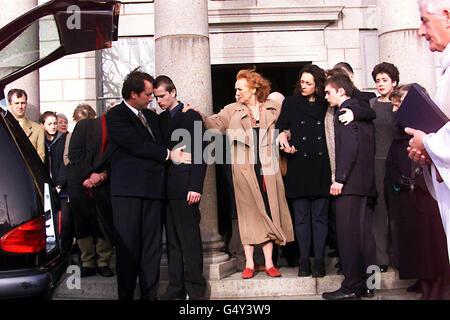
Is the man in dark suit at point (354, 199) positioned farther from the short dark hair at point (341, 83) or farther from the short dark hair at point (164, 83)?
the short dark hair at point (164, 83)

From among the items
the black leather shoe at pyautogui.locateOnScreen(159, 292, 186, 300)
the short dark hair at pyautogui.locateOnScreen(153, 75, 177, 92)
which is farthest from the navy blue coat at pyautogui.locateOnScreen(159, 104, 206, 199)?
the black leather shoe at pyautogui.locateOnScreen(159, 292, 186, 300)

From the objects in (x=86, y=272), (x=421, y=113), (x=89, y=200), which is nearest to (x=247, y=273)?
(x=86, y=272)

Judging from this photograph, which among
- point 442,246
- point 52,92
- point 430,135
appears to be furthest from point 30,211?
point 52,92

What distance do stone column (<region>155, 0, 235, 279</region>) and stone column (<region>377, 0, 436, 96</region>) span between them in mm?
2661

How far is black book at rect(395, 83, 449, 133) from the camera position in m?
2.80

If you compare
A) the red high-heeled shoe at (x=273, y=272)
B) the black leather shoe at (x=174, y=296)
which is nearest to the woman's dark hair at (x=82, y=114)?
the black leather shoe at (x=174, y=296)

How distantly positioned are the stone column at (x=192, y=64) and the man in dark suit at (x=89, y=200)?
0.86 meters

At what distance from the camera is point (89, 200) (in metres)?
5.51

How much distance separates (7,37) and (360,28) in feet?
22.2

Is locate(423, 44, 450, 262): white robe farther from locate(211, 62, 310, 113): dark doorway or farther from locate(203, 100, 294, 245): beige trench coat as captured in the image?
locate(211, 62, 310, 113): dark doorway

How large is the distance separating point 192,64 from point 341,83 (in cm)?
149

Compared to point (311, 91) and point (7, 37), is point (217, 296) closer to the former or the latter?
point (311, 91)

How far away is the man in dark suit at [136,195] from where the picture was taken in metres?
4.46

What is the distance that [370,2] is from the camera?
28.6 ft
